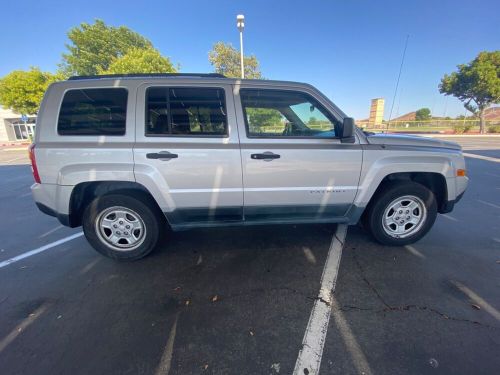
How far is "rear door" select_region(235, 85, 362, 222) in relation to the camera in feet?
8.83

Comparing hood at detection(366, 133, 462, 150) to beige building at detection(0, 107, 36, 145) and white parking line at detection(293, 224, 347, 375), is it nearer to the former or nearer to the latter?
white parking line at detection(293, 224, 347, 375)

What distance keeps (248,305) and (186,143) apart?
181cm

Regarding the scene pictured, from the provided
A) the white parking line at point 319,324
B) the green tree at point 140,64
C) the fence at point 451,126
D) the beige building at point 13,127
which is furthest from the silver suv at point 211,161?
the beige building at point 13,127

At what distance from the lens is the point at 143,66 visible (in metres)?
17.9

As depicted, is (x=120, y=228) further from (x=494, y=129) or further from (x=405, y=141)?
(x=494, y=129)

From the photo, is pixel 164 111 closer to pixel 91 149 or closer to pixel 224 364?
pixel 91 149

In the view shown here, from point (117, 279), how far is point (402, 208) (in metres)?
3.66

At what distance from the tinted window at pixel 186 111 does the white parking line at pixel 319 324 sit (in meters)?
2.01

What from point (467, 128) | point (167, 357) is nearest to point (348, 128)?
point (167, 357)

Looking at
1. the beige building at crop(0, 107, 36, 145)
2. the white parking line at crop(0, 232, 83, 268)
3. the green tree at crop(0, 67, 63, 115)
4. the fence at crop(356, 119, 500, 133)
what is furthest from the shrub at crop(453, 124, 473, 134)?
the beige building at crop(0, 107, 36, 145)

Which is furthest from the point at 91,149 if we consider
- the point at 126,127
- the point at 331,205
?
the point at 331,205

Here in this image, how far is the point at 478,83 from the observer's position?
25234mm

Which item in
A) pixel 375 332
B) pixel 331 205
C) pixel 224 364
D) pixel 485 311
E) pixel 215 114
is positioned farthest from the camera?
pixel 331 205

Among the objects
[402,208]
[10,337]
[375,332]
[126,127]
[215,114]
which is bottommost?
[10,337]
